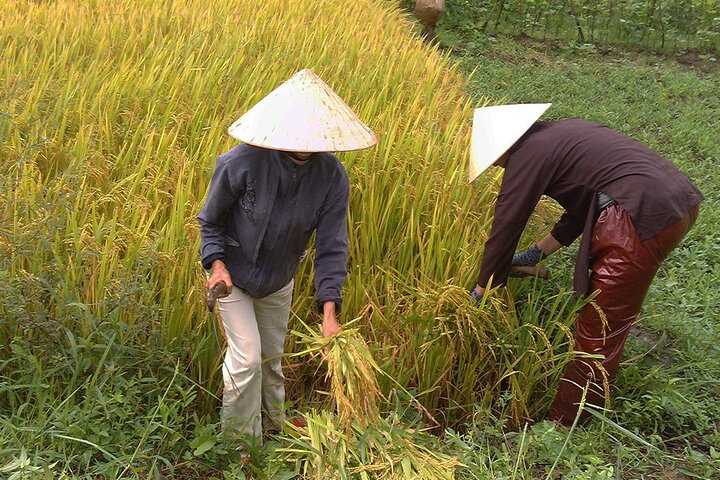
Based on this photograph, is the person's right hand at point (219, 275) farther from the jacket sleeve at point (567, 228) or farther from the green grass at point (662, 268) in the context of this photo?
the jacket sleeve at point (567, 228)

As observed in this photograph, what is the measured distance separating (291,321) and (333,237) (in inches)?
20.5

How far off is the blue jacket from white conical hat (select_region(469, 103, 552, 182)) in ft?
Answer: 1.95

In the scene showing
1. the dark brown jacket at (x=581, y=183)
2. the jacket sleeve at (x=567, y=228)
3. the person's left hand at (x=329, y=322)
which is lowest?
the person's left hand at (x=329, y=322)

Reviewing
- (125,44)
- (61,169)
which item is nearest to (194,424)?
(61,169)

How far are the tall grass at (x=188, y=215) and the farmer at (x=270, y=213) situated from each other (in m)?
0.18

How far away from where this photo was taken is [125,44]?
3791mm

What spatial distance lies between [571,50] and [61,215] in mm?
7703

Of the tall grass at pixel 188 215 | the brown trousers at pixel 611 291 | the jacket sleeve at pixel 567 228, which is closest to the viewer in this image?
the tall grass at pixel 188 215

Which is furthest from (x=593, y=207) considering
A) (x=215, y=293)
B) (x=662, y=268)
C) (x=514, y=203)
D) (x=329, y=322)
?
(x=662, y=268)

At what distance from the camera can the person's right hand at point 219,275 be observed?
5.84ft

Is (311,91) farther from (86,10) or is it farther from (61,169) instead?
(86,10)

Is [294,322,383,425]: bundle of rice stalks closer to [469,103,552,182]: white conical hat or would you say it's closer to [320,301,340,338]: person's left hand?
[320,301,340,338]: person's left hand

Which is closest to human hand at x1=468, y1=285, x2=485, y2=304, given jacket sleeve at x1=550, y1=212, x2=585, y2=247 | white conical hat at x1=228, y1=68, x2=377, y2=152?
jacket sleeve at x1=550, y1=212, x2=585, y2=247

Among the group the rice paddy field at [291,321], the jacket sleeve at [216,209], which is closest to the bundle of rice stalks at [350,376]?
the rice paddy field at [291,321]
